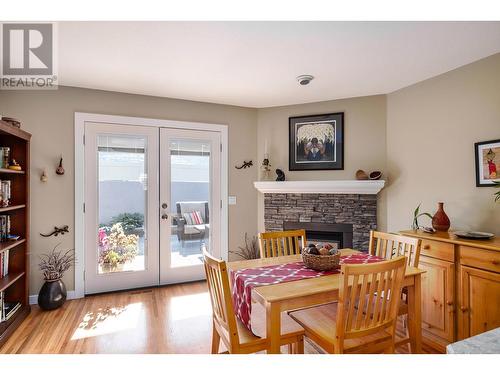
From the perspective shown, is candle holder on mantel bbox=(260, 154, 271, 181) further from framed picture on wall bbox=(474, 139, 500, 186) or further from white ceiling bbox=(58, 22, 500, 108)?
framed picture on wall bbox=(474, 139, 500, 186)

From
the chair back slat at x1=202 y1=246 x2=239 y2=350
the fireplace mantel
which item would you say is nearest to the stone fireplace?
the fireplace mantel

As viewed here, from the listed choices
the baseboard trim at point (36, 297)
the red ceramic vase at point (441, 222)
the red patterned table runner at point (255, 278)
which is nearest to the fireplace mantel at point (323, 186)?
the red ceramic vase at point (441, 222)

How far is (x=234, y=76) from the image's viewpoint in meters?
2.76

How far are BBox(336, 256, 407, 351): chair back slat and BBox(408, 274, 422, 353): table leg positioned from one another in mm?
269

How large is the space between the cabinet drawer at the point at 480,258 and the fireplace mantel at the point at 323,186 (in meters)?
1.26

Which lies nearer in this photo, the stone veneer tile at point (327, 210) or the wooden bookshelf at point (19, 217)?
the wooden bookshelf at point (19, 217)

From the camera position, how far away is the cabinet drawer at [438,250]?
6.84 ft

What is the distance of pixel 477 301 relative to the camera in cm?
195

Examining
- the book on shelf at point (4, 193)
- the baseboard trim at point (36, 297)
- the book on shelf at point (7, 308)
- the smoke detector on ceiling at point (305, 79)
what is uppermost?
the smoke detector on ceiling at point (305, 79)

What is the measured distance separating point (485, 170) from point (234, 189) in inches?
103

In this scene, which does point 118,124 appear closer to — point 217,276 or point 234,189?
point 234,189

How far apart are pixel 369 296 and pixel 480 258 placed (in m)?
1.07

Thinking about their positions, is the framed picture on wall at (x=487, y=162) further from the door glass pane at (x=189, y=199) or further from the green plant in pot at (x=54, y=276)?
the green plant in pot at (x=54, y=276)
